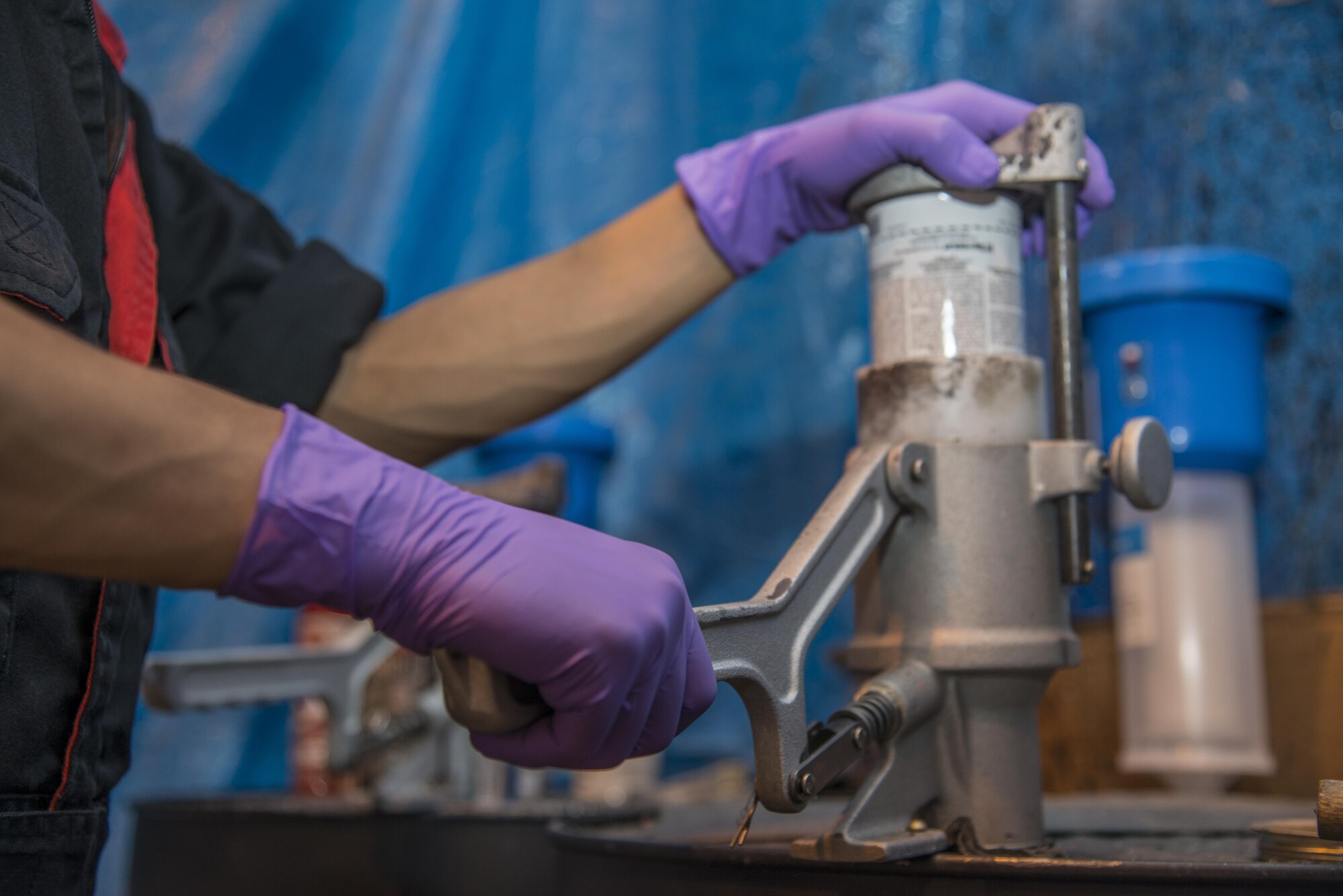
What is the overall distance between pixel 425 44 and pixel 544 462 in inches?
29.9

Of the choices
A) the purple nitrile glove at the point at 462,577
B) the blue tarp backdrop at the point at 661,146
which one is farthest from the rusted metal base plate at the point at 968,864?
the blue tarp backdrop at the point at 661,146

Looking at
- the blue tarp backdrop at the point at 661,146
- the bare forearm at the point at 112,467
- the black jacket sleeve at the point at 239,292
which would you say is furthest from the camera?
the blue tarp backdrop at the point at 661,146

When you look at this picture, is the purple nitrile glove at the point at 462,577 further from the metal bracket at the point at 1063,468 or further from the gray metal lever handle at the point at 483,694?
the metal bracket at the point at 1063,468

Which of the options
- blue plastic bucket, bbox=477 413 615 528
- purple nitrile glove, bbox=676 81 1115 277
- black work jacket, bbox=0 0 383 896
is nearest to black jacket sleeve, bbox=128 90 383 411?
black work jacket, bbox=0 0 383 896

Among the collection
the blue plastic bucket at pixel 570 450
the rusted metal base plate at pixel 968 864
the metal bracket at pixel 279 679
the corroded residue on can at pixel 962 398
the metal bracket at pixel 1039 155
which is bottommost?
the rusted metal base plate at pixel 968 864

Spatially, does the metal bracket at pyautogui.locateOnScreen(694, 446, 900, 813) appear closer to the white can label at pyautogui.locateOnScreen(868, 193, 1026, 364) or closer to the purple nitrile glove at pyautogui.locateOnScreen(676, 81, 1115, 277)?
the white can label at pyautogui.locateOnScreen(868, 193, 1026, 364)

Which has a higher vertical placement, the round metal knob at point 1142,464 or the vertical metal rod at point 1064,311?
the vertical metal rod at point 1064,311

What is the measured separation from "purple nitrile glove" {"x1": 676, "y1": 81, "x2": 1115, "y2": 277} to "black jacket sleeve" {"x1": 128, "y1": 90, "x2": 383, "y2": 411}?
0.87ft

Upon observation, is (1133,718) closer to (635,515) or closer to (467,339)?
(467,339)

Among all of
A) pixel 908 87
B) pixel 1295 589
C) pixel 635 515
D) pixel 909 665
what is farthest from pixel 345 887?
pixel 908 87

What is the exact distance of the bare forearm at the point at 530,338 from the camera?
33.3 inches

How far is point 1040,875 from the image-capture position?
449 millimetres

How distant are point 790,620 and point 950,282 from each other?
7.9 inches

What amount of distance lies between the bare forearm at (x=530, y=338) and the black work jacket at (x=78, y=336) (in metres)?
0.06
